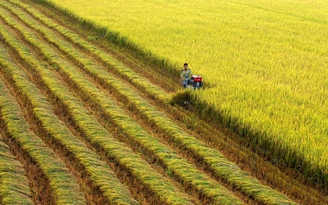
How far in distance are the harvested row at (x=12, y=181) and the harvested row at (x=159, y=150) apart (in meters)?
1.83

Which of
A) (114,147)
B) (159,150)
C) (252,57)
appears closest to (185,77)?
(252,57)

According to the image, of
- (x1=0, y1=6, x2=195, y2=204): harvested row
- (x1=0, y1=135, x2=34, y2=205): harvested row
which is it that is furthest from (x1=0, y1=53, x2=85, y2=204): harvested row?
(x1=0, y1=6, x2=195, y2=204): harvested row

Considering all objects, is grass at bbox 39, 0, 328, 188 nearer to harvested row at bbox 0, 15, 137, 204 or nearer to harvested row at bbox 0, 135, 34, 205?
harvested row at bbox 0, 15, 137, 204

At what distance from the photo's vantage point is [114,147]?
6.29 metres

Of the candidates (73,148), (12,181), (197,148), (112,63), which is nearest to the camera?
(12,181)

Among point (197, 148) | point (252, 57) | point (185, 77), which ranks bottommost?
point (197, 148)

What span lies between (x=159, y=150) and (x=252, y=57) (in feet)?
18.8

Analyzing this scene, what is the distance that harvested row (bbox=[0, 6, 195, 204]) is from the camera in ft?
17.3

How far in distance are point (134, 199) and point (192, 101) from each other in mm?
3519

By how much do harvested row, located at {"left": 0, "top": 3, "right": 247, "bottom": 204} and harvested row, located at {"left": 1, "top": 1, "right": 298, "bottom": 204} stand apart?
0.30 metres

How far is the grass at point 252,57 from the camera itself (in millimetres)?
6625

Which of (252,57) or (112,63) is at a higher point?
(252,57)

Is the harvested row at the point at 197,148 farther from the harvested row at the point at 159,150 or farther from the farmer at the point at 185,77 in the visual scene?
the farmer at the point at 185,77

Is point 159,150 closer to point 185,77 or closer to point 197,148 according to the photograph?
point 197,148
